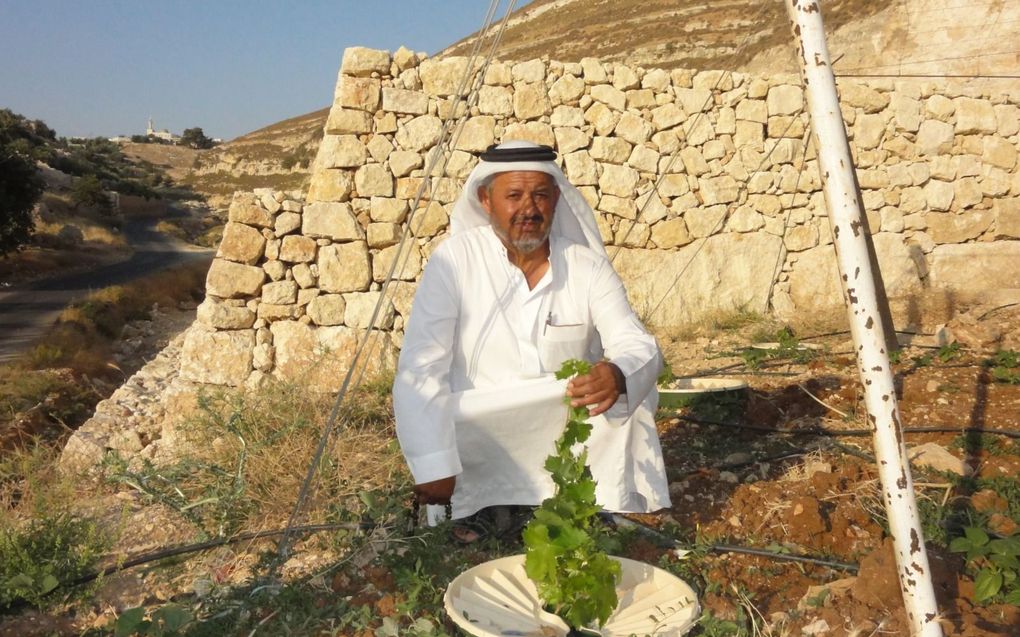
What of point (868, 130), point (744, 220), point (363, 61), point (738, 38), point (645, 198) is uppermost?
point (738, 38)

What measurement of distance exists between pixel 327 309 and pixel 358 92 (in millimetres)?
1687

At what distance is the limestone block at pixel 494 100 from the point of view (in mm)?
6773

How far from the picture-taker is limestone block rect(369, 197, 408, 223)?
6.48m

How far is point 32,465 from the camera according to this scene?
423cm

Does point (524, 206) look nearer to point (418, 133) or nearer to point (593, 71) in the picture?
point (418, 133)

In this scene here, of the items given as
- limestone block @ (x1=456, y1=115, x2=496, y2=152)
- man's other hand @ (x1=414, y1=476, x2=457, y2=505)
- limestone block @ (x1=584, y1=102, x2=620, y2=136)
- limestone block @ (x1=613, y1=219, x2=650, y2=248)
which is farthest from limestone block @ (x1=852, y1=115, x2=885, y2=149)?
man's other hand @ (x1=414, y1=476, x2=457, y2=505)

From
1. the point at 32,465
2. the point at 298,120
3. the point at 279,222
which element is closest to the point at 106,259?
the point at 279,222

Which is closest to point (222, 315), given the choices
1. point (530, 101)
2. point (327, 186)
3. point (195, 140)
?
point (327, 186)

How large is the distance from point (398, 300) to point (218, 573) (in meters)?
3.54

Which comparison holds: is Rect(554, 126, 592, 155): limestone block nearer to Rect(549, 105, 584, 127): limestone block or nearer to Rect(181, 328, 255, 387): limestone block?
Rect(549, 105, 584, 127): limestone block

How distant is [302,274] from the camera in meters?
6.41

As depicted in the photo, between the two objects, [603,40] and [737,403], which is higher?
[603,40]

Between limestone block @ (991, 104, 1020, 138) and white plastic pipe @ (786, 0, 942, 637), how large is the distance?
23.8ft

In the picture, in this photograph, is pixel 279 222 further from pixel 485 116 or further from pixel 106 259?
pixel 106 259
